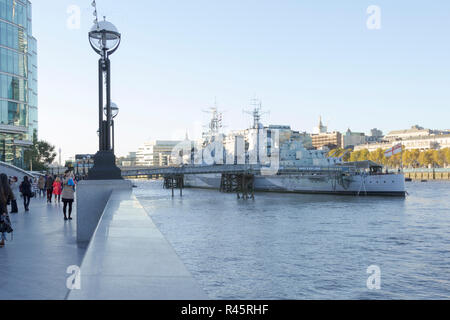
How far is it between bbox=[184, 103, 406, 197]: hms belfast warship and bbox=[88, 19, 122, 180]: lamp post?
152ft

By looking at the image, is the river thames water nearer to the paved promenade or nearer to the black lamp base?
the black lamp base

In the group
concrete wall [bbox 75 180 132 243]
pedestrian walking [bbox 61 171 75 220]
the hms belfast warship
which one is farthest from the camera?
the hms belfast warship

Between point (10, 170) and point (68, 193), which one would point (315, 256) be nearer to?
point (68, 193)

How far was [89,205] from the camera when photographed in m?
10.7

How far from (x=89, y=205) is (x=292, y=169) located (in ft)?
182

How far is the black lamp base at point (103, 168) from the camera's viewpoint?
12.1 m

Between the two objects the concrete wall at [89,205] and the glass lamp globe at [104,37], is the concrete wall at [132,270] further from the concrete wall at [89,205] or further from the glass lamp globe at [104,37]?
the glass lamp globe at [104,37]

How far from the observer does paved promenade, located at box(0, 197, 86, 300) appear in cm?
590

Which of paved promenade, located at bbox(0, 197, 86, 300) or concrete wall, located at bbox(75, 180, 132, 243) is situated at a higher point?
concrete wall, located at bbox(75, 180, 132, 243)

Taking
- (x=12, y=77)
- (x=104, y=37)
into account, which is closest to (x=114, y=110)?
(x=104, y=37)

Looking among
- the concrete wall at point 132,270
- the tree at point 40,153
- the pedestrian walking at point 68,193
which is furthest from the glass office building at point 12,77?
the concrete wall at point 132,270

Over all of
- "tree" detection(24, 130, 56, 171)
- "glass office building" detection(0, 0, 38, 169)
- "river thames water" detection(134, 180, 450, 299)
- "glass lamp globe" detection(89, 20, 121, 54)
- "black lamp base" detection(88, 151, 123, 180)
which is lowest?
"river thames water" detection(134, 180, 450, 299)

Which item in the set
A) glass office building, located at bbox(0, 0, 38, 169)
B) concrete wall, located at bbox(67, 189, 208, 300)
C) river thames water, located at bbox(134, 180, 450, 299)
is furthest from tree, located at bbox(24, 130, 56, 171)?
concrete wall, located at bbox(67, 189, 208, 300)

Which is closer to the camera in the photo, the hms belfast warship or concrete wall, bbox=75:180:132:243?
concrete wall, bbox=75:180:132:243
